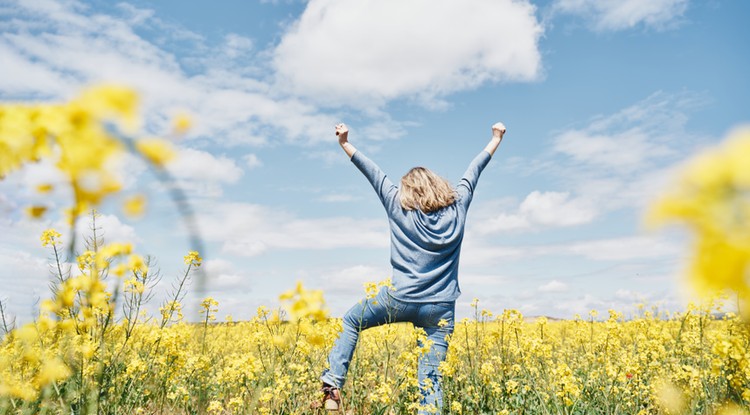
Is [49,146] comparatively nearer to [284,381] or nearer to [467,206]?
[284,381]

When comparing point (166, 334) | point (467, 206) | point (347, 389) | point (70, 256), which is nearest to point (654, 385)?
point (467, 206)

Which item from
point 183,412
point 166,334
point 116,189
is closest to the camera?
point 116,189

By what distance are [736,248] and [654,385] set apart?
4.34m

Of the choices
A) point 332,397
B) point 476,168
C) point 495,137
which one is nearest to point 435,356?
point 332,397

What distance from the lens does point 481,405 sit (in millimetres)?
4355

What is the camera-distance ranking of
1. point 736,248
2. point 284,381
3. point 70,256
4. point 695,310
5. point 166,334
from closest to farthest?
point 736,248
point 70,256
point 284,381
point 166,334
point 695,310

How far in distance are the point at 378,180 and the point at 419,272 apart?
95 centimetres

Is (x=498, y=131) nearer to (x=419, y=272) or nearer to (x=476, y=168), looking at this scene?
(x=476, y=168)

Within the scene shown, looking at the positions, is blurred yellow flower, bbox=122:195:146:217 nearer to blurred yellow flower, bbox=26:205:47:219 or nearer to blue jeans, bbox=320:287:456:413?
blurred yellow flower, bbox=26:205:47:219

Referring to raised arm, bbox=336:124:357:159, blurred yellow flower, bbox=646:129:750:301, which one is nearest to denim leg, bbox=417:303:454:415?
raised arm, bbox=336:124:357:159

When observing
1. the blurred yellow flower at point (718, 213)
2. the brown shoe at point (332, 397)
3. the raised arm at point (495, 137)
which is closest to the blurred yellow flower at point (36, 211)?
the blurred yellow flower at point (718, 213)

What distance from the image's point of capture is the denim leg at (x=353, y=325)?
13.3ft

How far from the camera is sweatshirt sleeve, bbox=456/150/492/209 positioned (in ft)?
14.7

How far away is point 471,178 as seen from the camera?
15.1 feet
